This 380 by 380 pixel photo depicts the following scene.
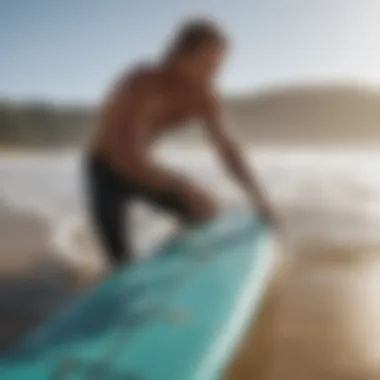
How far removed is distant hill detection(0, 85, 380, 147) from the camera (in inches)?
59.4

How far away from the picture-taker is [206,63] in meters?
1.57

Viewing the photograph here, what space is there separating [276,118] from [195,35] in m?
0.23

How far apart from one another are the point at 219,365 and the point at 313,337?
40 centimetres

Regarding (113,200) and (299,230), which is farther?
(299,230)

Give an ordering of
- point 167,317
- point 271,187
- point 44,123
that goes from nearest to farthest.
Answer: point 167,317 → point 44,123 → point 271,187

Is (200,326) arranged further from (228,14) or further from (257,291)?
(228,14)

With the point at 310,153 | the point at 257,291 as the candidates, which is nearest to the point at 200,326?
the point at 257,291

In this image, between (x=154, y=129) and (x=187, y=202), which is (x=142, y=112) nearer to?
(x=154, y=129)

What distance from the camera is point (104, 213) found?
155 cm

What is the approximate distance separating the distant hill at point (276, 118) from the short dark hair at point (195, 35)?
0.13 metres

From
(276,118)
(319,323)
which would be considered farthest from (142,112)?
(319,323)

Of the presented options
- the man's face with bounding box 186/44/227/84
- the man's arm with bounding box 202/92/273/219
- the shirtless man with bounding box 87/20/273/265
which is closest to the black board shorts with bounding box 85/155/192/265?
the shirtless man with bounding box 87/20/273/265

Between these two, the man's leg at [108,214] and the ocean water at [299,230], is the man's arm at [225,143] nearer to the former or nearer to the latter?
the ocean water at [299,230]

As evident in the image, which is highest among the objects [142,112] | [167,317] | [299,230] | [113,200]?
[142,112]
